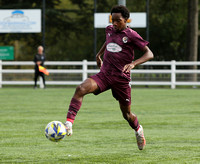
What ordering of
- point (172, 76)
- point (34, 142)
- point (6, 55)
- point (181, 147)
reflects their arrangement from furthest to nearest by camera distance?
point (6, 55), point (172, 76), point (34, 142), point (181, 147)

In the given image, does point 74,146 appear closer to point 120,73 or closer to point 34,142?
point 34,142

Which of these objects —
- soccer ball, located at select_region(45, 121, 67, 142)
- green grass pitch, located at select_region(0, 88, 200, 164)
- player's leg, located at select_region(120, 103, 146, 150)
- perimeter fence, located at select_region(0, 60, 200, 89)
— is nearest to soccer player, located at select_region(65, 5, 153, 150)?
player's leg, located at select_region(120, 103, 146, 150)

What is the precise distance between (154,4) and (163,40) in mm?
2941

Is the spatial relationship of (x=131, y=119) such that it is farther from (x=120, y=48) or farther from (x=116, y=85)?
(x=120, y=48)

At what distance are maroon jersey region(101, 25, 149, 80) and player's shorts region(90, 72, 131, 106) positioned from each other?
0.24 feet

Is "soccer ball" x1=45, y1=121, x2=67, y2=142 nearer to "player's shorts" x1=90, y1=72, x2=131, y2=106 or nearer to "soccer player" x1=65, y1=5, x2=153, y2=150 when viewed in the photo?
"soccer player" x1=65, y1=5, x2=153, y2=150

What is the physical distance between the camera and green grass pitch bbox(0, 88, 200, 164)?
727cm

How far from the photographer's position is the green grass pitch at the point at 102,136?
7273 mm

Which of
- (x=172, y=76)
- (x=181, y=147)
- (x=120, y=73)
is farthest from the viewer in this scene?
(x=172, y=76)

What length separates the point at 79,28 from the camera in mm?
39031

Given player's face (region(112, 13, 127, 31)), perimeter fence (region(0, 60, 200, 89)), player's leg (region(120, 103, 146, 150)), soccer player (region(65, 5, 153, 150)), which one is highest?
player's face (region(112, 13, 127, 31))

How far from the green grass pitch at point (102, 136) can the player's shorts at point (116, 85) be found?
2.69ft

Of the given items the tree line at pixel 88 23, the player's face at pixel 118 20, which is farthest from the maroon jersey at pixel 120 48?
the tree line at pixel 88 23

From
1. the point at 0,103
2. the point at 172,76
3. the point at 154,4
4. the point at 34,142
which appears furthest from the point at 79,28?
the point at 34,142
